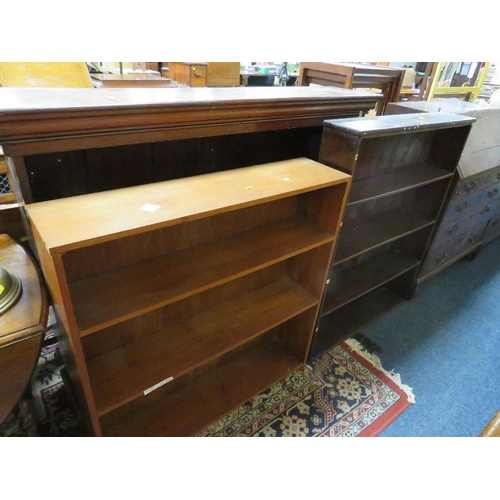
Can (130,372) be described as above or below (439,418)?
above

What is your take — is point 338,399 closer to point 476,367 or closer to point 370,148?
point 476,367

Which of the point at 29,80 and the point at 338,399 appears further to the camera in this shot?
the point at 29,80

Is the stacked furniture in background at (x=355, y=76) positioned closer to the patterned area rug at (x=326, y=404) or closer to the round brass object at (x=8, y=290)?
the patterned area rug at (x=326, y=404)

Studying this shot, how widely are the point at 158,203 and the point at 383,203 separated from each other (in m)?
1.49

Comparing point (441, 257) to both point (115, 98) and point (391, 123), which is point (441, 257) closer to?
point (391, 123)

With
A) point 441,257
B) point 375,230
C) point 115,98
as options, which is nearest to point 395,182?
point 375,230

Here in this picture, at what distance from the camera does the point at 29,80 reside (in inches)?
75.5

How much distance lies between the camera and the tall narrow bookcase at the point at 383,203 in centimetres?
139

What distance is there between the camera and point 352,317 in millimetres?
2133

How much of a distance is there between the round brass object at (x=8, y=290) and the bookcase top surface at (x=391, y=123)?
3.98ft
